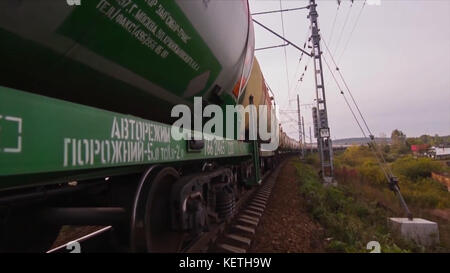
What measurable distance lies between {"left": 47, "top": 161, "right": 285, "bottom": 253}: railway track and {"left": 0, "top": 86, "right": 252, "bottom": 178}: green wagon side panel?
1.34 meters

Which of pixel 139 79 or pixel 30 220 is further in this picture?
pixel 30 220

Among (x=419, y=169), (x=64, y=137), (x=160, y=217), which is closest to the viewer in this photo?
(x=64, y=137)

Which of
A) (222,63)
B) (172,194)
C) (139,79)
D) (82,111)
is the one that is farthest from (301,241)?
(82,111)

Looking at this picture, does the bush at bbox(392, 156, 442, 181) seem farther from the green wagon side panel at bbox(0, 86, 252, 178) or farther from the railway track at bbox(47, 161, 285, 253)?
the green wagon side panel at bbox(0, 86, 252, 178)

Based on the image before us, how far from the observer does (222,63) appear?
250 cm

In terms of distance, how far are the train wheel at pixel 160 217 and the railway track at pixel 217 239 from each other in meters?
0.35

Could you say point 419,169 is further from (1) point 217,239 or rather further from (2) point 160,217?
(2) point 160,217

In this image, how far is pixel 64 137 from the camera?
978 mm

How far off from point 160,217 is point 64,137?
1.22 m

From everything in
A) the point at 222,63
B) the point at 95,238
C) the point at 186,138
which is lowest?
the point at 95,238

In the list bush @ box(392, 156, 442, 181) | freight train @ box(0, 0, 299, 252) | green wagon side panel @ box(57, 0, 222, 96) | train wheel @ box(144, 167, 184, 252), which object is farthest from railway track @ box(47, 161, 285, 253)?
bush @ box(392, 156, 442, 181)

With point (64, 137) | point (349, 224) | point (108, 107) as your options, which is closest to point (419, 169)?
point (349, 224)

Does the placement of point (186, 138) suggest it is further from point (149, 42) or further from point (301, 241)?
point (301, 241)

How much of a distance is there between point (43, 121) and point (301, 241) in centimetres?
397
